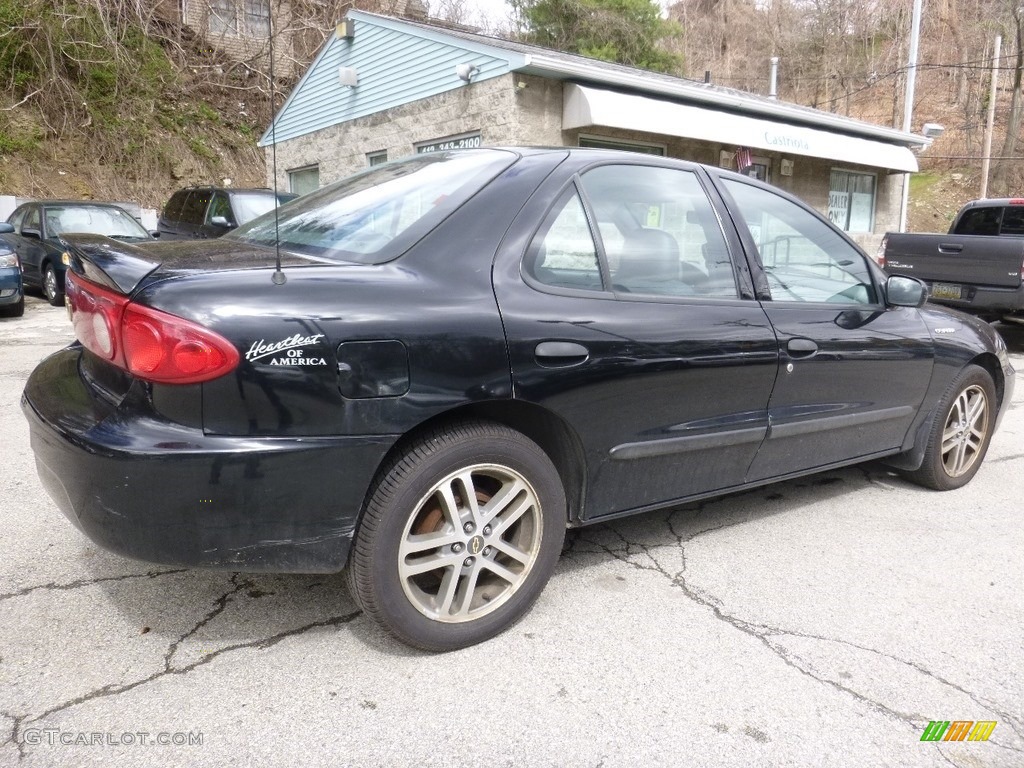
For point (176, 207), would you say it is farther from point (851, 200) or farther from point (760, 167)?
point (851, 200)

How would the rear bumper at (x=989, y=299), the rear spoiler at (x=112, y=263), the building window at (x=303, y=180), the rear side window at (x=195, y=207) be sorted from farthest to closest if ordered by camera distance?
the building window at (x=303, y=180) < the rear side window at (x=195, y=207) < the rear bumper at (x=989, y=299) < the rear spoiler at (x=112, y=263)

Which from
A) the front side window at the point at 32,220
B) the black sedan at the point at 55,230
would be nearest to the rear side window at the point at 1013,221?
the black sedan at the point at 55,230

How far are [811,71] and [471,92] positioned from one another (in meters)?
35.2

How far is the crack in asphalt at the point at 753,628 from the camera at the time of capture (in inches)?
87.2

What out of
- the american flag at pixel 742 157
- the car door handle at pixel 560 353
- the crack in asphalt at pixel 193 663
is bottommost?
the crack in asphalt at pixel 193 663

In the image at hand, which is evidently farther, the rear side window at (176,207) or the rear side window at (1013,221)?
the rear side window at (176,207)

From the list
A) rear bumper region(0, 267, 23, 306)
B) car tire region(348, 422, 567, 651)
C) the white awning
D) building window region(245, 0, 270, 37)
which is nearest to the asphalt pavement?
car tire region(348, 422, 567, 651)

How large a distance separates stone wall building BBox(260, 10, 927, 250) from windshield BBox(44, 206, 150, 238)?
101 inches

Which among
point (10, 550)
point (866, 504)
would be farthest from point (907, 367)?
point (10, 550)

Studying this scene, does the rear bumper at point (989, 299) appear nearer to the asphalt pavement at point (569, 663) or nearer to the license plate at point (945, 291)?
the license plate at point (945, 291)

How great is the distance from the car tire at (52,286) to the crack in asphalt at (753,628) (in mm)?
10772

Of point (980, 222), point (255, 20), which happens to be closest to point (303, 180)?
point (255, 20)

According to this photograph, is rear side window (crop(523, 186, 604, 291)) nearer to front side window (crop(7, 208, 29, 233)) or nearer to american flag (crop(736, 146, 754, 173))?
american flag (crop(736, 146, 754, 173))

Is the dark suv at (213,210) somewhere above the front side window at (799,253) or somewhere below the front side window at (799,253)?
above
